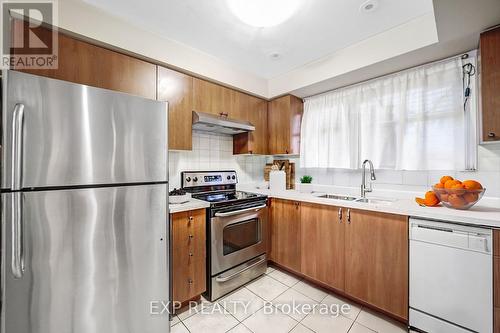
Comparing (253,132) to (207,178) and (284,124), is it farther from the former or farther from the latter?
(207,178)

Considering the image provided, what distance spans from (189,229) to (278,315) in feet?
3.42

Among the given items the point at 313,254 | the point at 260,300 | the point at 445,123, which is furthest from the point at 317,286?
the point at 445,123

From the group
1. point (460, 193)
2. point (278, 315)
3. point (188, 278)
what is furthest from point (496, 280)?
point (188, 278)

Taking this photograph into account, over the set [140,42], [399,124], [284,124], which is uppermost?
[140,42]

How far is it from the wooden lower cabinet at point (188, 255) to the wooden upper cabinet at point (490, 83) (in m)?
2.30

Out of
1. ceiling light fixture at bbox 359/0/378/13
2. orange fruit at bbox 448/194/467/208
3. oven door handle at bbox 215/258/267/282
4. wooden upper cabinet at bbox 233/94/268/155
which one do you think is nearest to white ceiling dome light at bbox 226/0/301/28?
ceiling light fixture at bbox 359/0/378/13

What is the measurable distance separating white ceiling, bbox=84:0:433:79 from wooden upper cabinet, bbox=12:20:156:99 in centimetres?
33

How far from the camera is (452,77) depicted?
176 cm

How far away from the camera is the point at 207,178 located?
245 centimetres

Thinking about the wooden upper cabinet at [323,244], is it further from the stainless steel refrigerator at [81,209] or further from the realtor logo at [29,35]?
the realtor logo at [29,35]

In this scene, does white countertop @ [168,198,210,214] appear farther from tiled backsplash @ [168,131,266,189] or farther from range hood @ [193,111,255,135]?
range hood @ [193,111,255,135]

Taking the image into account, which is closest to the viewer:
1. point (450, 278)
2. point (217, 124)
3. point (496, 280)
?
point (496, 280)

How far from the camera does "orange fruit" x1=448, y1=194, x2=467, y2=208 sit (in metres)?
1.41

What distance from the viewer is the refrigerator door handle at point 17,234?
91 centimetres
